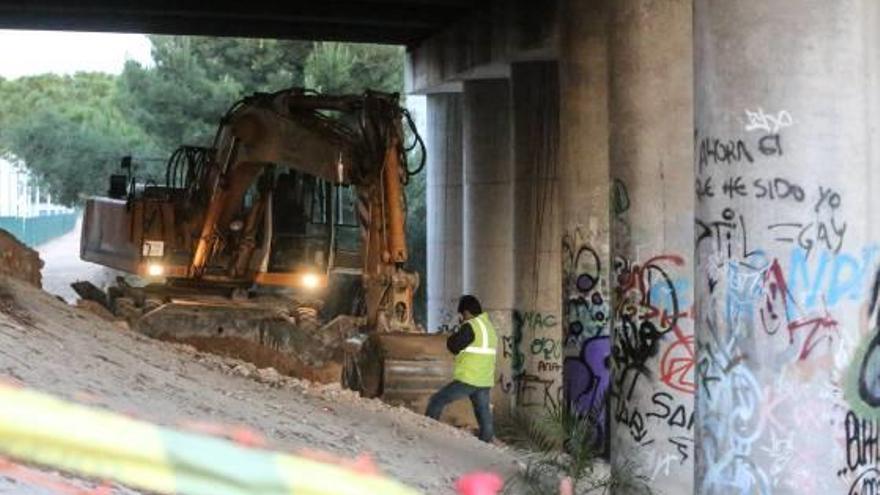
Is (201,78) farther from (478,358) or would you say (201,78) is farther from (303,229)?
(478,358)

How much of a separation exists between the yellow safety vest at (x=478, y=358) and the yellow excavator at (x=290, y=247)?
159 cm

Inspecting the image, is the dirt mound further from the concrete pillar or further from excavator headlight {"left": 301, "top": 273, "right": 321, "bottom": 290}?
the concrete pillar

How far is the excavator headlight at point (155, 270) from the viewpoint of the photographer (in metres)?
19.3

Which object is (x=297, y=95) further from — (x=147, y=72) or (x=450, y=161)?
(x=147, y=72)

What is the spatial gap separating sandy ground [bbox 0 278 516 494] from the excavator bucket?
710 mm

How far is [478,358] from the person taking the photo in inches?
523

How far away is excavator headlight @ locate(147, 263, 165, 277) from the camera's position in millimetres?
19297

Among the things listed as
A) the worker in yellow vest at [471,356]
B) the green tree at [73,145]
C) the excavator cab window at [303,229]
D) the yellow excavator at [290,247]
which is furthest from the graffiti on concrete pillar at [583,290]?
the green tree at [73,145]

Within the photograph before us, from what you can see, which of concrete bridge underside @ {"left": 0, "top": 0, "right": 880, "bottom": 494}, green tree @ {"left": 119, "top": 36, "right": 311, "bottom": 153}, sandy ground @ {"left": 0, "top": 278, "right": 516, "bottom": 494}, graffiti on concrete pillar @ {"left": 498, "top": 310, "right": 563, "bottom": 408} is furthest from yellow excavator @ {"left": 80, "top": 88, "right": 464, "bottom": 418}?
green tree @ {"left": 119, "top": 36, "right": 311, "bottom": 153}

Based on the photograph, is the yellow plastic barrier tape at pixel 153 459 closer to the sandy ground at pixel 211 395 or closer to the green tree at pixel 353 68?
the sandy ground at pixel 211 395

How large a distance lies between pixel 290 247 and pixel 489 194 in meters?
9.44

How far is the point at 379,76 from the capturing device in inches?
1727

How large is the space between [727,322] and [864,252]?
1.01 m

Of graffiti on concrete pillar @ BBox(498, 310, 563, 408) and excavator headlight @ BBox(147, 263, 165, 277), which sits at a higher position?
excavator headlight @ BBox(147, 263, 165, 277)
